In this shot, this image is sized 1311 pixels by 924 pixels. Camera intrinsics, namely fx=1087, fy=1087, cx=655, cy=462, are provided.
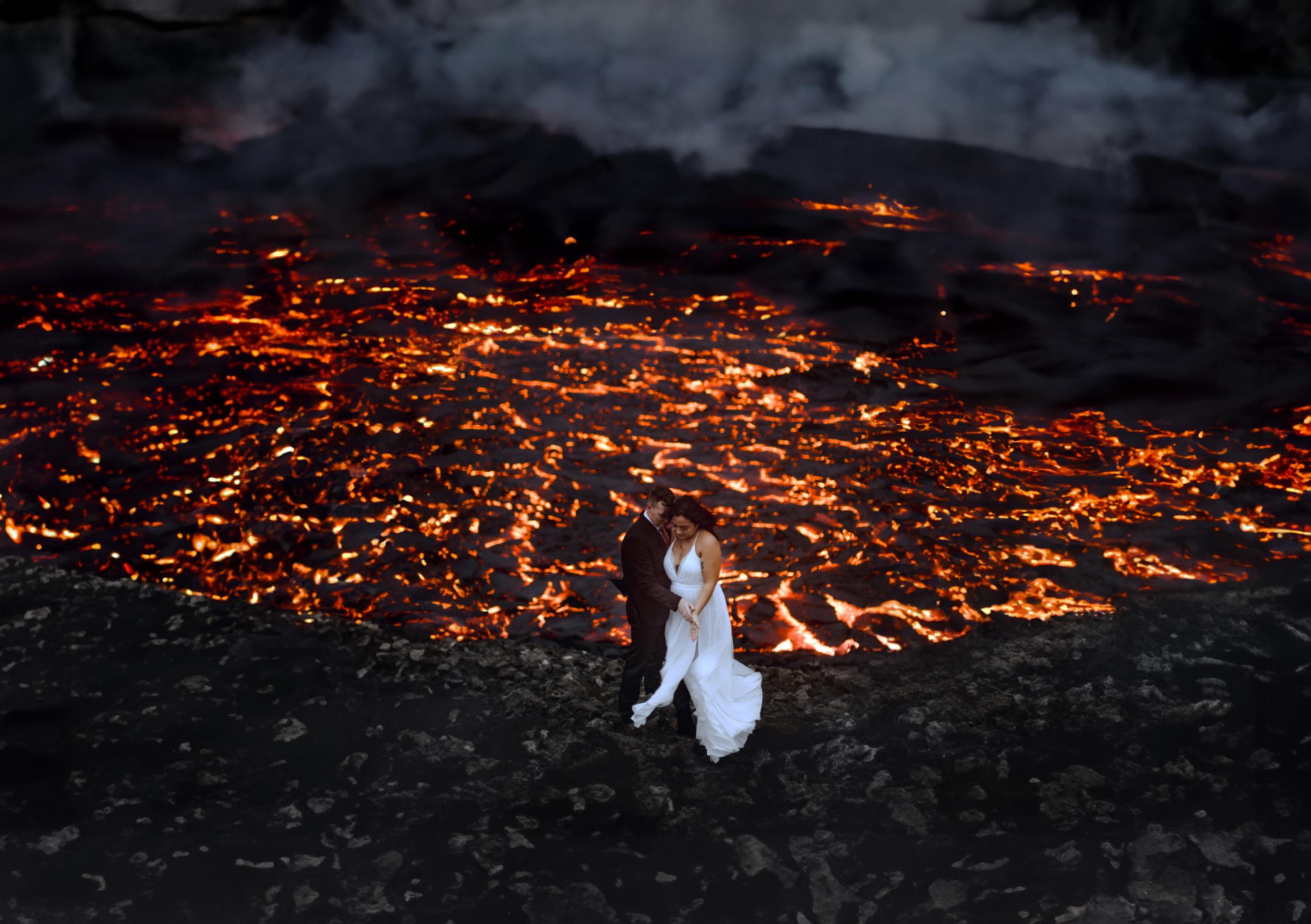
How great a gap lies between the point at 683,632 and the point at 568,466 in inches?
145

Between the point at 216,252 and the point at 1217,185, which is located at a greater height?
the point at 1217,185

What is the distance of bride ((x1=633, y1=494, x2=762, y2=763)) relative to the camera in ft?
17.9

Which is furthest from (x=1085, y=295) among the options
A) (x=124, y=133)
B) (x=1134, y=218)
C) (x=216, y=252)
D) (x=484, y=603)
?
(x=124, y=133)

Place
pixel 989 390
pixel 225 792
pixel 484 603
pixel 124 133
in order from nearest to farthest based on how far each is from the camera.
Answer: pixel 225 792
pixel 484 603
pixel 989 390
pixel 124 133

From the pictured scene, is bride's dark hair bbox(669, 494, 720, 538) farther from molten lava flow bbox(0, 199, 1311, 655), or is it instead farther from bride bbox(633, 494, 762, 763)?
molten lava flow bbox(0, 199, 1311, 655)

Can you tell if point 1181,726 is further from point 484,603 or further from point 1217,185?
point 1217,185

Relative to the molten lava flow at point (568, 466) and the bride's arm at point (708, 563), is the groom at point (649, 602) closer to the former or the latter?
the bride's arm at point (708, 563)

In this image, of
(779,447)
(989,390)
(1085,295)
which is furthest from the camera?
(1085,295)

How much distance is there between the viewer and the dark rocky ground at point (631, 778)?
5.16 m

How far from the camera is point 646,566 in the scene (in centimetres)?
552

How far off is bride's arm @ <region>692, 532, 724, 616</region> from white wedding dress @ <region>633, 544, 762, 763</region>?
163mm

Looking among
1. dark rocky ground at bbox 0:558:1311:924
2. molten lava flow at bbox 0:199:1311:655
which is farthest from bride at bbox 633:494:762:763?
molten lava flow at bbox 0:199:1311:655

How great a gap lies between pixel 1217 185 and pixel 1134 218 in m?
1.77

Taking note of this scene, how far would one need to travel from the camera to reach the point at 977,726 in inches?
243
